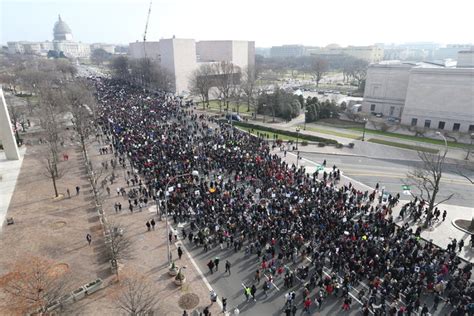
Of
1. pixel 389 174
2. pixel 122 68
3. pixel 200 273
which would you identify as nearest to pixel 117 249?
pixel 200 273

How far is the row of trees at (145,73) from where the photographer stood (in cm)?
8650

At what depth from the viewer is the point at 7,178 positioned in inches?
1298

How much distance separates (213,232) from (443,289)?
14.2 m

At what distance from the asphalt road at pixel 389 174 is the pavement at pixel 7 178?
32.2 meters

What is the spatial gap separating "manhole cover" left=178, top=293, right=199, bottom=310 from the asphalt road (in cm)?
2180

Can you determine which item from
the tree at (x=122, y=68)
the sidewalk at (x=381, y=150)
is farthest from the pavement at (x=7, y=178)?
the tree at (x=122, y=68)

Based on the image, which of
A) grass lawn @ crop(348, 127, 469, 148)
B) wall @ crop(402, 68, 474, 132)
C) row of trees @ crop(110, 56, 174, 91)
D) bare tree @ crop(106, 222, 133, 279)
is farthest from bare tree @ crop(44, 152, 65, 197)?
row of trees @ crop(110, 56, 174, 91)

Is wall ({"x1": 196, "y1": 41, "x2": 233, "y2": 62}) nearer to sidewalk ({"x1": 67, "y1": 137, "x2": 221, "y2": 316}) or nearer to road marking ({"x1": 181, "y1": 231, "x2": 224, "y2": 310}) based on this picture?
sidewalk ({"x1": 67, "y1": 137, "x2": 221, "y2": 316})

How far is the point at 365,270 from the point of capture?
18.3m

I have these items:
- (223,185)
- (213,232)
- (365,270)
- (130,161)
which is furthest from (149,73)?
(365,270)

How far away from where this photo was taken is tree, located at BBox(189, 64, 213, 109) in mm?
75062

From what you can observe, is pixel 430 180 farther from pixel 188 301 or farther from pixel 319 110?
pixel 319 110

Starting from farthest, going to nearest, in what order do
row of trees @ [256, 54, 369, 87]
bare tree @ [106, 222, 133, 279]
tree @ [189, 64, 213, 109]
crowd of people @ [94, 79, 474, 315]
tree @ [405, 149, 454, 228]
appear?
row of trees @ [256, 54, 369, 87], tree @ [189, 64, 213, 109], tree @ [405, 149, 454, 228], bare tree @ [106, 222, 133, 279], crowd of people @ [94, 79, 474, 315]

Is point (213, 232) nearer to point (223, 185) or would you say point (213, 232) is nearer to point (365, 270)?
point (223, 185)
